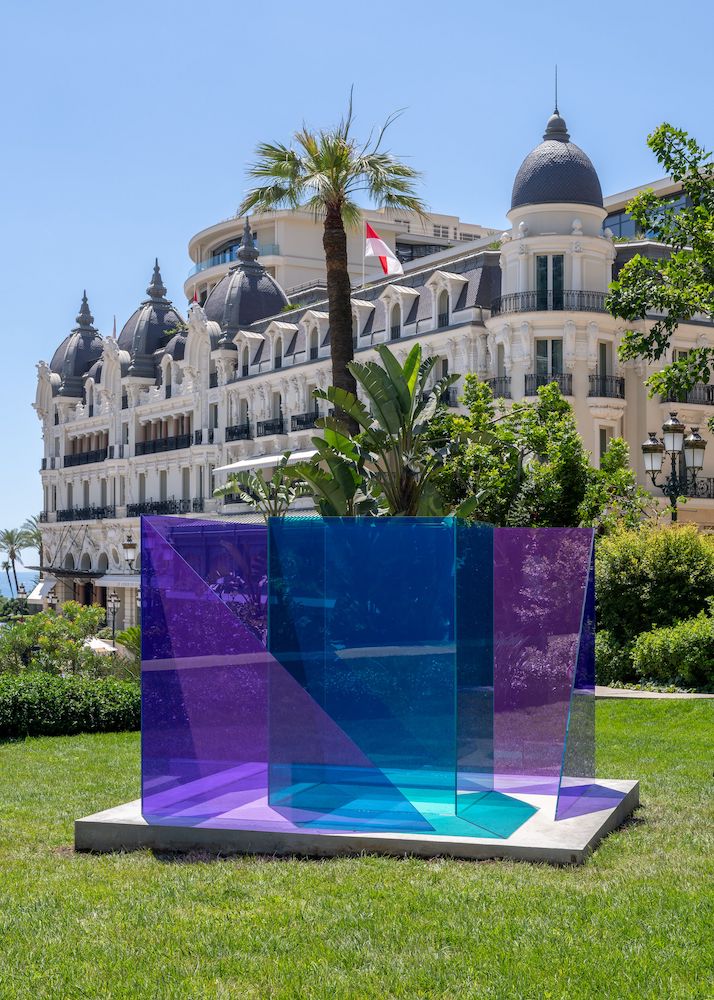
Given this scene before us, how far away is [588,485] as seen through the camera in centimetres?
2419

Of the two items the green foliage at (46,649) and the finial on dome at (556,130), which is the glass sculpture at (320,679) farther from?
the finial on dome at (556,130)

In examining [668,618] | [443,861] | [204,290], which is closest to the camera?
[443,861]

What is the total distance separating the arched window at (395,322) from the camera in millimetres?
48312

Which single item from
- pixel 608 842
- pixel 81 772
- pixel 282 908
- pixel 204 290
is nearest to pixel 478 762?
pixel 608 842

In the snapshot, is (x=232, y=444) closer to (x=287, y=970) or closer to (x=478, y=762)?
(x=478, y=762)

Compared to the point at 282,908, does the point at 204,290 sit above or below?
above

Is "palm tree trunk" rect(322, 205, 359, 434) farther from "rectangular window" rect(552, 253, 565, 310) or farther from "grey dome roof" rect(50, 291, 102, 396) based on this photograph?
"grey dome roof" rect(50, 291, 102, 396)

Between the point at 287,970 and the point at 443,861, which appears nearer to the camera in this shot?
the point at 287,970

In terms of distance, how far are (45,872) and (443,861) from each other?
119 inches

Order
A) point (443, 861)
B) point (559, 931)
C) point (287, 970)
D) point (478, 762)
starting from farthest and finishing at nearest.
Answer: point (478, 762), point (443, 861), point (559, 931), point (287, 970)

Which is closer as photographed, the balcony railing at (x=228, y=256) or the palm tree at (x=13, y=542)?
the balcony railing at (x=228, y=256)

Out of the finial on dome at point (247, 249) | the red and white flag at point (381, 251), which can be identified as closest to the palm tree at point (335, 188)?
the red and white flag at point (381, 251)

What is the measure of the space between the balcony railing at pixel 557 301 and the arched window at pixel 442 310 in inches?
165

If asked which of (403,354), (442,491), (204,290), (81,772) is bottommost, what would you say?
(81,772)
